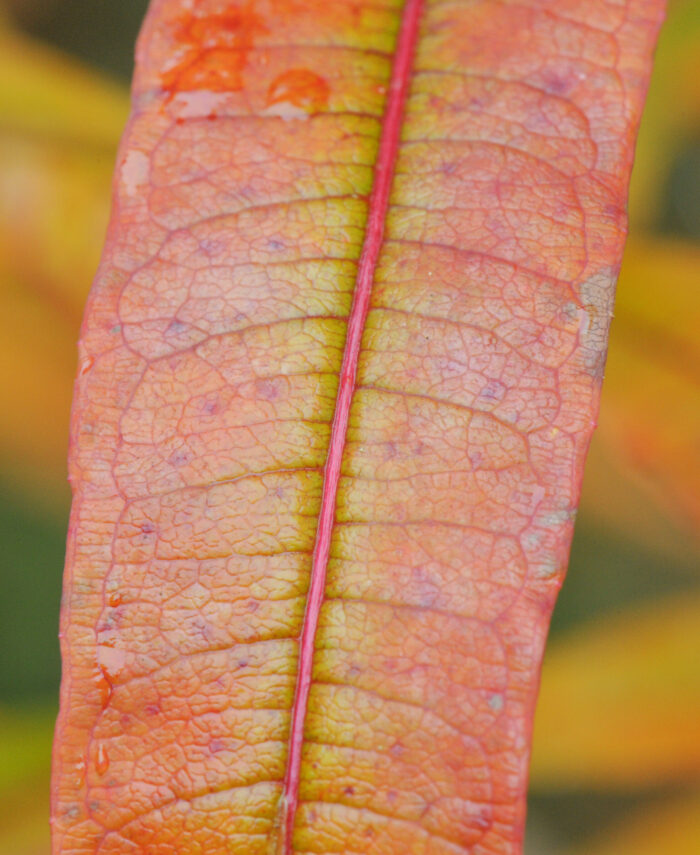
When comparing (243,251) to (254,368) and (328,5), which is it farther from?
(328,5)

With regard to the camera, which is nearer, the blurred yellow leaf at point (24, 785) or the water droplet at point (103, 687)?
the water droplet at point (103, 687)

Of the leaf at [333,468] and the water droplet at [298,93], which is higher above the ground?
the water droplet at [298,93]

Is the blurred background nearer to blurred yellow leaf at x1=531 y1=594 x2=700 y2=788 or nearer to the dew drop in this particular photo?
blurred yellow leaf at x1=531 y1=594 x2=700 y2=788

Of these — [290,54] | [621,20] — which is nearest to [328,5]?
[290,54]

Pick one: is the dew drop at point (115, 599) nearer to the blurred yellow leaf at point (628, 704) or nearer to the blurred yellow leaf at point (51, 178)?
the blurred yellow leaf at point (51, 178)

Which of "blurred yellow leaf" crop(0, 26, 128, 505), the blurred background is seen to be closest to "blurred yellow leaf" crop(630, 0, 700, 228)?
the blurred background

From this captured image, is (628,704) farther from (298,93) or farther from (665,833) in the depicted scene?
(298,93)

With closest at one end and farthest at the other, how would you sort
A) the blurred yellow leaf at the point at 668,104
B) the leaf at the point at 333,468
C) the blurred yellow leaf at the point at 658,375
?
1. the leaf at the point at 333,468
2. the blurred yellow leaf at the point at 658,375
3. the blurred yellow leaf at the point at 668,104

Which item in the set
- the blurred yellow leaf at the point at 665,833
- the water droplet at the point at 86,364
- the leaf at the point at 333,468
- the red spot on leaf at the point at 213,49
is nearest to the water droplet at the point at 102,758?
the leaf at the point at 333,468
